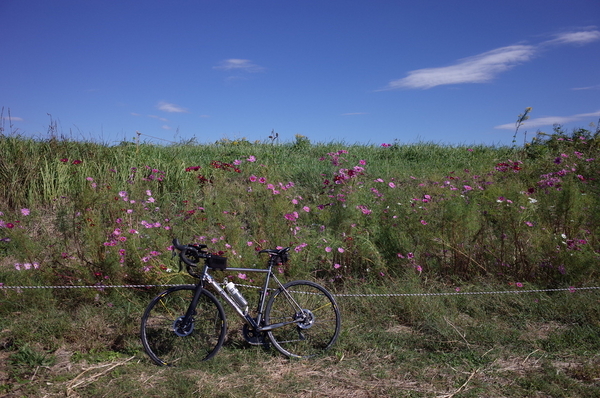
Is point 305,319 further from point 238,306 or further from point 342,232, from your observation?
point 342,232

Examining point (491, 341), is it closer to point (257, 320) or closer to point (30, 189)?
point (257, 320)

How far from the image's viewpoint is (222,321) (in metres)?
3.73

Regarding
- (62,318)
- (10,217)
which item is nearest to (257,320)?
(62,318)

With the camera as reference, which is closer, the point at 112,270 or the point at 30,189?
the point at 112,270

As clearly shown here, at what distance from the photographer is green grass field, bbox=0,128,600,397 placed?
11.5 ft

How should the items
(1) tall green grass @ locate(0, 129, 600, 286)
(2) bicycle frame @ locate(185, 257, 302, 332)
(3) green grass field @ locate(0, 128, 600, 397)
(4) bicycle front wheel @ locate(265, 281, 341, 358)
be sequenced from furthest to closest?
1. (1) tall green grass @ locate(0, 129, 600, 286)
2. (4) bicycle front wheel @ locate(265, 281, 341, 358)
3. (2) bicycle frame @ locate(185, 257, 302, 332)
4. (3) green grass field @ locate(0, 128, 600, 397)

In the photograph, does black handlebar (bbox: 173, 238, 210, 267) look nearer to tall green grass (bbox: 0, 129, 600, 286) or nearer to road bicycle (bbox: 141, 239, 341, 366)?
road bicycle (bbox: 141, 239, 341, 366)

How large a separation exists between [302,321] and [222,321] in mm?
684

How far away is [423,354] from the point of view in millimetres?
3951

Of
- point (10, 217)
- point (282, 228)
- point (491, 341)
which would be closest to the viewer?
point (491, 341)

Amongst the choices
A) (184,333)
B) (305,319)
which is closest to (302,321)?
(305,319)

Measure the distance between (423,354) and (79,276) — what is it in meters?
3.49

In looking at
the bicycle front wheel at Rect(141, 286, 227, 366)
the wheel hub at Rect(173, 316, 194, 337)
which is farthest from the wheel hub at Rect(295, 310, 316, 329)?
the wheel hub at Rect(173, 316, 194, 337)

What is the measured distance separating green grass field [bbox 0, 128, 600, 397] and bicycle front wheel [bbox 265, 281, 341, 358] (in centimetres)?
13
